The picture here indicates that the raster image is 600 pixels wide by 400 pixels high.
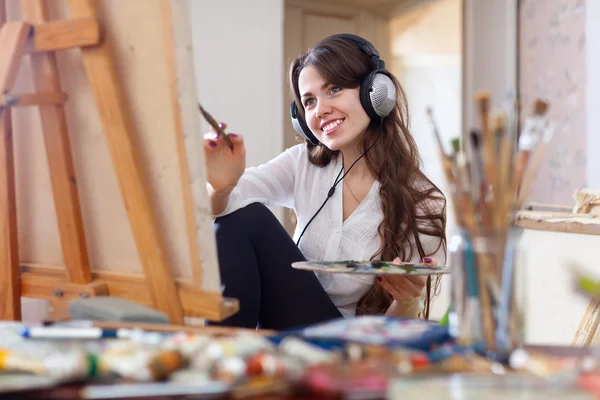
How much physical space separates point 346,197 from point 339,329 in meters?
0.96

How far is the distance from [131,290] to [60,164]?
23cm

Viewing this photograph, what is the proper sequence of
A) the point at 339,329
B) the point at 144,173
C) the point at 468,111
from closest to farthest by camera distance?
the point at 339,329 → the point at 144,173 → the point at 468,111

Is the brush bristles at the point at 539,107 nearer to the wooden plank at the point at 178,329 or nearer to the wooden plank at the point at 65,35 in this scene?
the wooden plank at the point at 178,329

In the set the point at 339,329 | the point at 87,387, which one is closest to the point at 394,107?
the point at 339,329

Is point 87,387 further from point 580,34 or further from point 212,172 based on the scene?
point 580,34

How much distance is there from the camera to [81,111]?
95 centimetres

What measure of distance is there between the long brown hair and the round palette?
39cm

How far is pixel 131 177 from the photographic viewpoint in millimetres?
854

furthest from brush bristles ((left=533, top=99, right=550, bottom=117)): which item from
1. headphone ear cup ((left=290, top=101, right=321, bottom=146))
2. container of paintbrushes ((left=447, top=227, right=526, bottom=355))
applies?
headphone ear cup ((left=290, top=101, right=321, bottom=146))

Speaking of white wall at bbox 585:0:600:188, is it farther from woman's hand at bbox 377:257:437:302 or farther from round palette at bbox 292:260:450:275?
round palette at bbox 292:260:450:275

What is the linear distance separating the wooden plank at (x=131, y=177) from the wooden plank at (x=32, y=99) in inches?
4.2

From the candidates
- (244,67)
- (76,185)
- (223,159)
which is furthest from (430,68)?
(76,185)

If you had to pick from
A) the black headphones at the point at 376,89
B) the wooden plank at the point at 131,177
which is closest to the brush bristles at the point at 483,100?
the wooden plank at the point at 131,177

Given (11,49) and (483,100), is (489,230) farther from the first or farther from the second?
(11,49)
